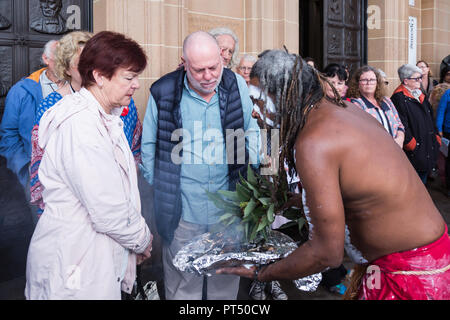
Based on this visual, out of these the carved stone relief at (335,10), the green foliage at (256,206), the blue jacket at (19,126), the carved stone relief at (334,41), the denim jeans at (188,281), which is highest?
the carved stone relief at (335,10)

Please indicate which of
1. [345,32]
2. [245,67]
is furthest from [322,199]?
[345,32]

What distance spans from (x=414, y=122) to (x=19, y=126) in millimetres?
4963

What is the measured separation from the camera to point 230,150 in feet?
10.7

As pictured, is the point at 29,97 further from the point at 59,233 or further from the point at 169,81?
the point at 59,233

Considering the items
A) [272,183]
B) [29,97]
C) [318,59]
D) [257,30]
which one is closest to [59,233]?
[272,183]

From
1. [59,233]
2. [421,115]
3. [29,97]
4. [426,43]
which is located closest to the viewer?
[59,233]

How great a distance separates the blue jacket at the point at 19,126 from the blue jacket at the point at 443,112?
6.22 meters

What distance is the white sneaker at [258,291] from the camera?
429 cm

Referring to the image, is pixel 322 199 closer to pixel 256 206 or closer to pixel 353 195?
pixel 353 195

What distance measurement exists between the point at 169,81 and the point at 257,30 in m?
3.73

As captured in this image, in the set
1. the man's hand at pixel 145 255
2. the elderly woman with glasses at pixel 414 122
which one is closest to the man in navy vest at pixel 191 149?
the man's hand at pixel 145 255

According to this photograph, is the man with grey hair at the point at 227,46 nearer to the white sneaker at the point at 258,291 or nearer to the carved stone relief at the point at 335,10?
the white sneaker at the point at 258,291

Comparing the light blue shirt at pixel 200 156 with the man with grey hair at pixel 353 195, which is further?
the light blue shirt at pixel 200 156

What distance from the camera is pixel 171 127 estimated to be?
10.6 feet
